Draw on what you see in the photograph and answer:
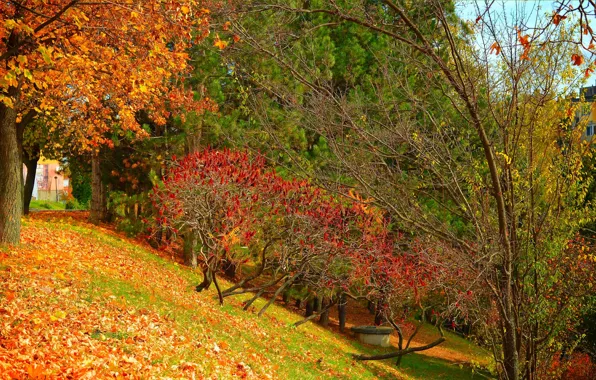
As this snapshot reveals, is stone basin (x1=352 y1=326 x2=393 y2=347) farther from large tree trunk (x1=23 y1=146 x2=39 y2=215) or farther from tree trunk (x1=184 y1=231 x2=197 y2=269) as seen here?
large tree trunk (x1=23 y1=146 x2=39 y2=215)

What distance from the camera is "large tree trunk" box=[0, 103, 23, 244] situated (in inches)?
475

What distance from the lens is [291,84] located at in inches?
819

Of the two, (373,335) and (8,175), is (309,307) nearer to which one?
(373,335)

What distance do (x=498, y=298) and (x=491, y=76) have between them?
3109 millimetres

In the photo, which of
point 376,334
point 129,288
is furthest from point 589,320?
point 129,288

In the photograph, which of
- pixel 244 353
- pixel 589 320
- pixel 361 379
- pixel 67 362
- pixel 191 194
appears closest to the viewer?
pixel 67 362

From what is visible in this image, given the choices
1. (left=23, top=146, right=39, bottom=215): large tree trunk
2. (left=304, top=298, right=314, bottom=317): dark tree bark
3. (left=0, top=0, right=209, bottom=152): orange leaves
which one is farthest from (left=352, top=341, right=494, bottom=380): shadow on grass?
(left=23, top=146, right=39, bottom=215): large tree trunk

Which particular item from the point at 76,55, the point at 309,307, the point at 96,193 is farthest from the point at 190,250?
the point at 76,55

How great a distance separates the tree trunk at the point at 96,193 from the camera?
23.5 metres

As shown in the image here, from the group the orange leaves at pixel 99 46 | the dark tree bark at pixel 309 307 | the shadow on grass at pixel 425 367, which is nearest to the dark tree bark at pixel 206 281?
the orange leaves at pixel 99 46

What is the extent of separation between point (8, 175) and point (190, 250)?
10182mm

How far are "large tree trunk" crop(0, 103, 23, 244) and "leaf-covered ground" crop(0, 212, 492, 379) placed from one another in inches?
17.6

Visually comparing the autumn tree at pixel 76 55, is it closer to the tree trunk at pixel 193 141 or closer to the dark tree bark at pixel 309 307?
the tree trunk at pixel 193 141

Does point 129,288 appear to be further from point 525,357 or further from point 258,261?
point 258,261
